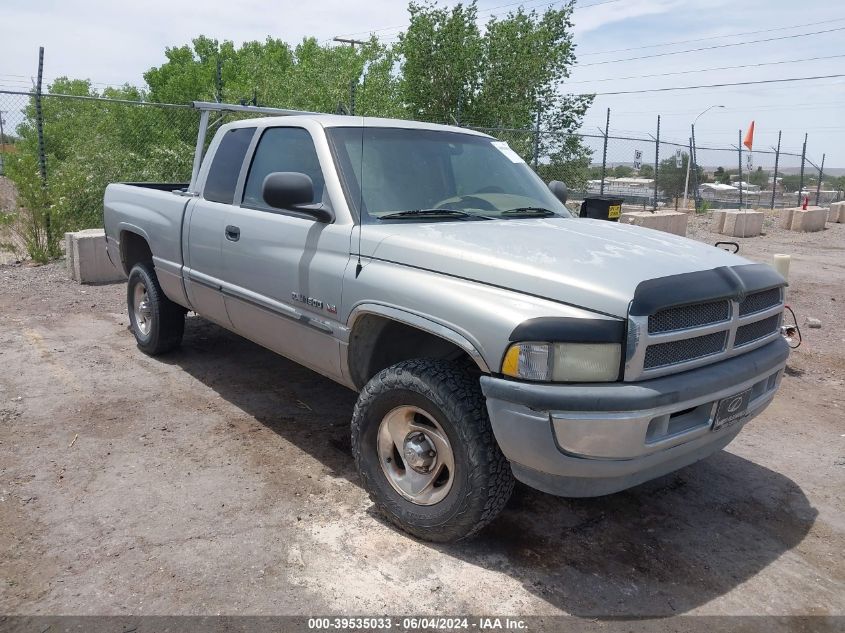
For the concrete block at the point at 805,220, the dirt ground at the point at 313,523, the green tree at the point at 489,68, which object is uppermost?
the green tree at the point at 489,68

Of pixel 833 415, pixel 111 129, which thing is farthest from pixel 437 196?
pixel 111 129

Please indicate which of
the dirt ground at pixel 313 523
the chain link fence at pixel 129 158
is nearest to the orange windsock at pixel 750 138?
the chain link fence at pixel 129 158

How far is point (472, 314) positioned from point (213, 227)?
247 cm

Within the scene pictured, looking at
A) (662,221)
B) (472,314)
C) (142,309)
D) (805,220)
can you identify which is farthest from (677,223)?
(472,314)

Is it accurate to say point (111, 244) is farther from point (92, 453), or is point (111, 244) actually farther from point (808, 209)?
point (808, 209)

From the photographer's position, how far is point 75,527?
3.35m

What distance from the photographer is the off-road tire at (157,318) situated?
575 centimetres

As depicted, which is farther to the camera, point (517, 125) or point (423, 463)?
point (517, 125)

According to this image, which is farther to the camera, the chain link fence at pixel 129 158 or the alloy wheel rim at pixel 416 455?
the chain link fence at pixel 129 158

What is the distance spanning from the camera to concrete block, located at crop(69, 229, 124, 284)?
8.75 metres

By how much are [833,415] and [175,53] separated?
4883 cm

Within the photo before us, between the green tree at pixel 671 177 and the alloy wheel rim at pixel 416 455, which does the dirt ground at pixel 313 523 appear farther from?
the green tree at pixel 671 177

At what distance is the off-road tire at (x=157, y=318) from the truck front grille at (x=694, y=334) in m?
4.24

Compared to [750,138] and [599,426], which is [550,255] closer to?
[599,426]
